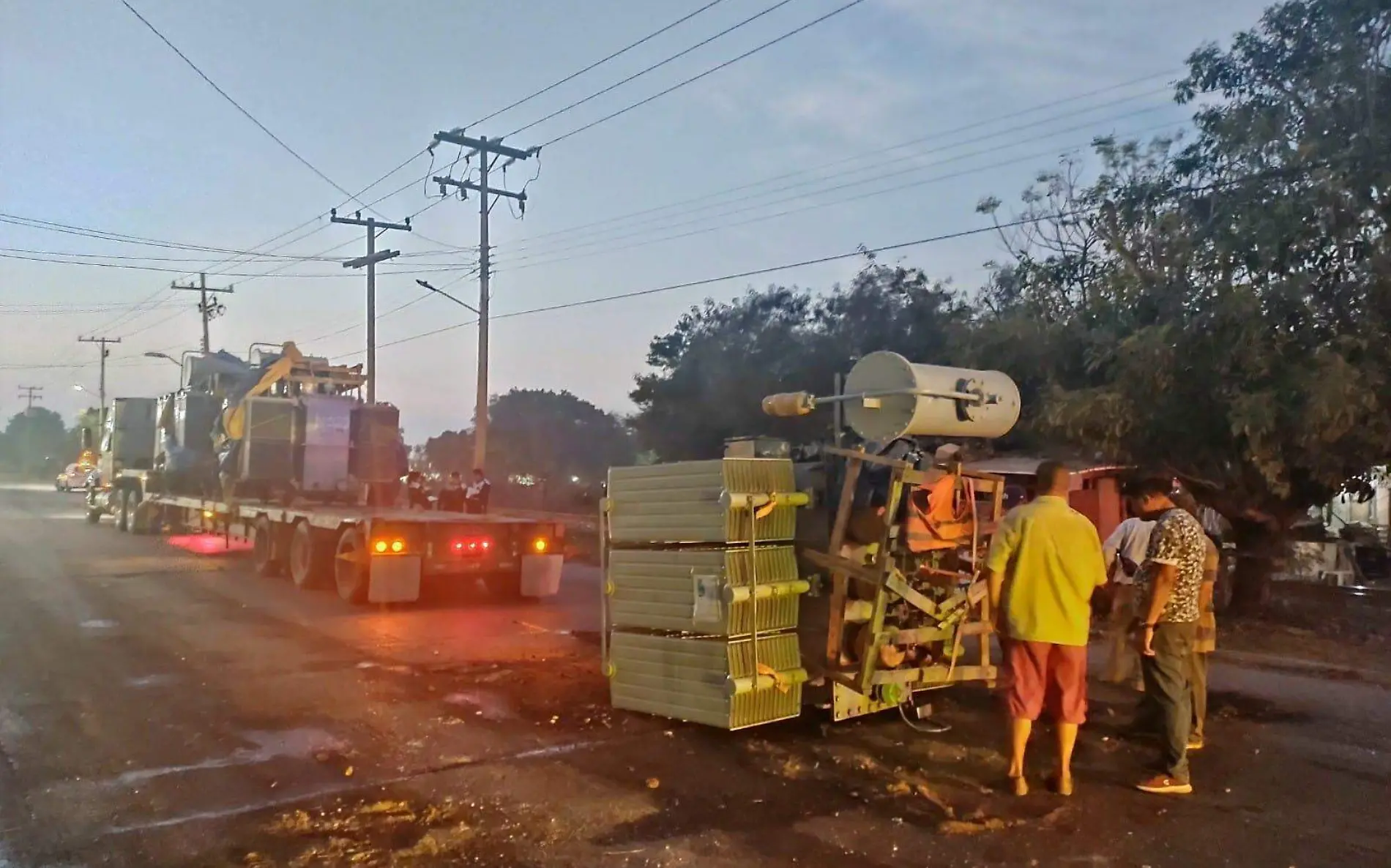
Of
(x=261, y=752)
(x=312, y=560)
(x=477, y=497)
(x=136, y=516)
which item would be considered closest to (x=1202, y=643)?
(x=261, y=752)

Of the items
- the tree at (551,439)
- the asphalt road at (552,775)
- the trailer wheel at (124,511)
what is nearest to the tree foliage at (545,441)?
the tree at (551,439)

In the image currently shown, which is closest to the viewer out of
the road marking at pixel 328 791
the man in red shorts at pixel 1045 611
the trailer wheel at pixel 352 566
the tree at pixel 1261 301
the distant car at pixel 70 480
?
the road marking at pixel 328 791

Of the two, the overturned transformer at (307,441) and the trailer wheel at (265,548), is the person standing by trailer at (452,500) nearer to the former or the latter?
the overturned transformer at (307,441)

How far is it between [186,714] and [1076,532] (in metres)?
5.96

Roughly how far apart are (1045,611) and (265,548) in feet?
43.8

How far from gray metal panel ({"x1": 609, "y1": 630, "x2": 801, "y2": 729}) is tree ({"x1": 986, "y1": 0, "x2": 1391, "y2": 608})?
5914 millimetres

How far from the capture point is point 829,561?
6.45m

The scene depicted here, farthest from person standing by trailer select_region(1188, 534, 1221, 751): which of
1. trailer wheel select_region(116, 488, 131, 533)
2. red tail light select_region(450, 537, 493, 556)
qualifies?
trailer wheel select_region(116, 488, 131, 533)

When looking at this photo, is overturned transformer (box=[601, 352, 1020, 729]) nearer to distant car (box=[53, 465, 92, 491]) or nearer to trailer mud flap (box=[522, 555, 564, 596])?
trailer mud flap (box=[522, 555, 564, 596])

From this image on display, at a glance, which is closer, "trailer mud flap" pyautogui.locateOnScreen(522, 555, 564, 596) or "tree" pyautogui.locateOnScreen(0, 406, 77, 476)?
"trailer mud flap" pyautogui.locateOnScreen(522, 555, 564, 596)

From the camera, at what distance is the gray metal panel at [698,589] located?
21.2 feet

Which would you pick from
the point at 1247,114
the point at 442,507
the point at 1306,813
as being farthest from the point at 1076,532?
the point at 442,507

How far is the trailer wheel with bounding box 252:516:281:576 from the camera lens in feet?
51.6

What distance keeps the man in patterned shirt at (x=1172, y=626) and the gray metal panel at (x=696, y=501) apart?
211 centimetres
